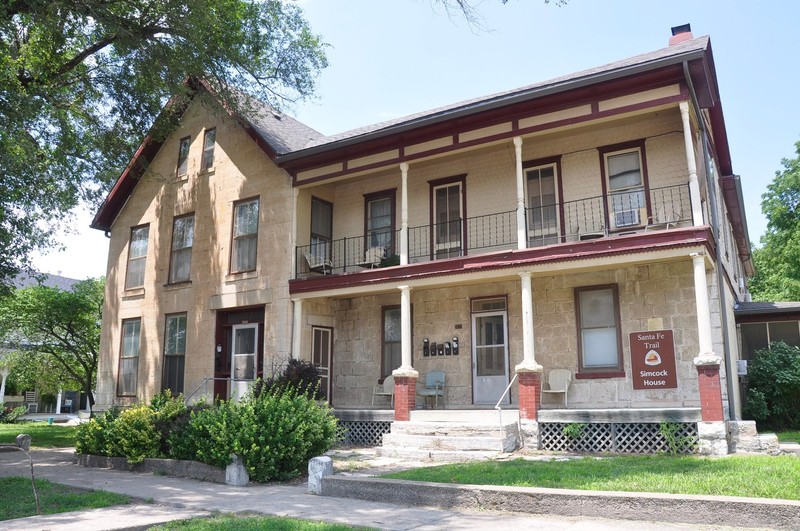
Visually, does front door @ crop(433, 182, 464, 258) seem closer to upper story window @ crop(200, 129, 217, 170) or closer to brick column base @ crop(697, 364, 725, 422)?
brick column base @ crop(697, 364, 725, 422)

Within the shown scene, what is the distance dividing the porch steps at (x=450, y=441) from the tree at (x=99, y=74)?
30.4 ft

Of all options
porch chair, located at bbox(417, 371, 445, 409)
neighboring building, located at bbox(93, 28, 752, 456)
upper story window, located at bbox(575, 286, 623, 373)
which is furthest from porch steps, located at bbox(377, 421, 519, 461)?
upper story window, located at bbox(575, 286, 623, 373)

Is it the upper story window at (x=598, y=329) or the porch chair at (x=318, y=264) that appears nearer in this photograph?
the upper story window at (x=598, y=329)

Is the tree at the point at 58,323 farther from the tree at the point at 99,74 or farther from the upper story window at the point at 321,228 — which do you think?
the upper story window at the point at 321,228

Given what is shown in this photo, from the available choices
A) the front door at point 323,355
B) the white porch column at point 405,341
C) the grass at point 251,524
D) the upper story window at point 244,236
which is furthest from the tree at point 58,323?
the grass at point 251,524

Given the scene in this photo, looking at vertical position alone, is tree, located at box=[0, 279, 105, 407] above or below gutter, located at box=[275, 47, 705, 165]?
below

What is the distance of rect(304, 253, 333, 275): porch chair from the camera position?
16.4 meters

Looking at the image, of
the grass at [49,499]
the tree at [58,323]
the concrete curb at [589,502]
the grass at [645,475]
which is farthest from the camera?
the tree at [58,323]

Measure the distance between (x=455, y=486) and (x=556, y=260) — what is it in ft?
20.3

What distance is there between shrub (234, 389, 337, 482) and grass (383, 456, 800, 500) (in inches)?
70.2

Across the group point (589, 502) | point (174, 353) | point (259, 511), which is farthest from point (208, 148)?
point (589, 502)

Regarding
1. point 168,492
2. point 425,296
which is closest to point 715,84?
point 425,296

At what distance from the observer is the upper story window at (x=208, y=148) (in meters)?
18.6

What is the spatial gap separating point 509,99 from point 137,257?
1256 centimetres
